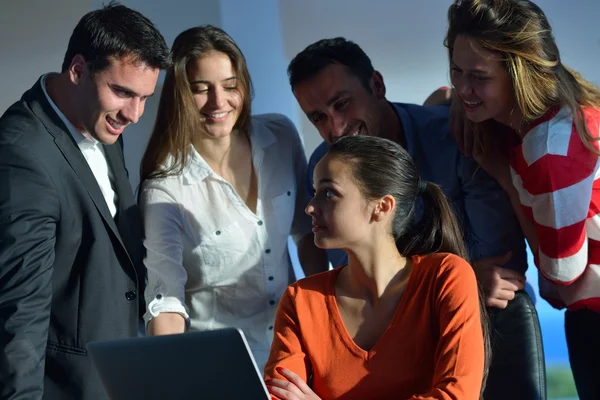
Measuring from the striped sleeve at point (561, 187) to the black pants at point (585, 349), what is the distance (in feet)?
0.61

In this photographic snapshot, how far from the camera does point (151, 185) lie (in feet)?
7.65

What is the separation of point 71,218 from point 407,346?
2.63 feet

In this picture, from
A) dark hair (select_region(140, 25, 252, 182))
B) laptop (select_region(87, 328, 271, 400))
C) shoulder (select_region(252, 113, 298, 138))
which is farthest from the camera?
shoulder (select_region(252, 113, 298, 138))

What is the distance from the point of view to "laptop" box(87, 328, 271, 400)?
1.50 metres

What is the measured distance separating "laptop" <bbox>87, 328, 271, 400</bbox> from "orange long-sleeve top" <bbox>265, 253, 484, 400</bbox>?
0.33 metres

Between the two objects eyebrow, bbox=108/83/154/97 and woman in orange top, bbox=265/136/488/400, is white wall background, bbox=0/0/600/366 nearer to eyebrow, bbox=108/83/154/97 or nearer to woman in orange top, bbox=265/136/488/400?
eyebrow, bbox=108/83/154/97

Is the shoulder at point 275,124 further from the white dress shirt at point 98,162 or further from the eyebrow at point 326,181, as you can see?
the eyebrow at point 326,181

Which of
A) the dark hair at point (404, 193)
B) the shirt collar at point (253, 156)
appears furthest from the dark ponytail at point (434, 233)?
the shirt collar at point (253, 156)

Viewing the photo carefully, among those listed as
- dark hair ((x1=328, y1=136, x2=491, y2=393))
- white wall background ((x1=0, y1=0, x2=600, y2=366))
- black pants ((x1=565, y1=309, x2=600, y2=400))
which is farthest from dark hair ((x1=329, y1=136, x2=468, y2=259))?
white wall background ((x1=0, y1=0, x2=600, y2=366))

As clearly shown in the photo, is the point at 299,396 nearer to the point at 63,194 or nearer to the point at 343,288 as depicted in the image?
the point at 343,288

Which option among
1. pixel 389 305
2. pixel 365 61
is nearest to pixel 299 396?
pixel 389 305

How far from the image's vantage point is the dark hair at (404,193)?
6.56 ft

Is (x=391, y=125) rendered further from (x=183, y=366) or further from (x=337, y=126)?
(x=183, y=366)

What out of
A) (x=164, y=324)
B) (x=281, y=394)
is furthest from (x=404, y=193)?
(x=164, y=324)
